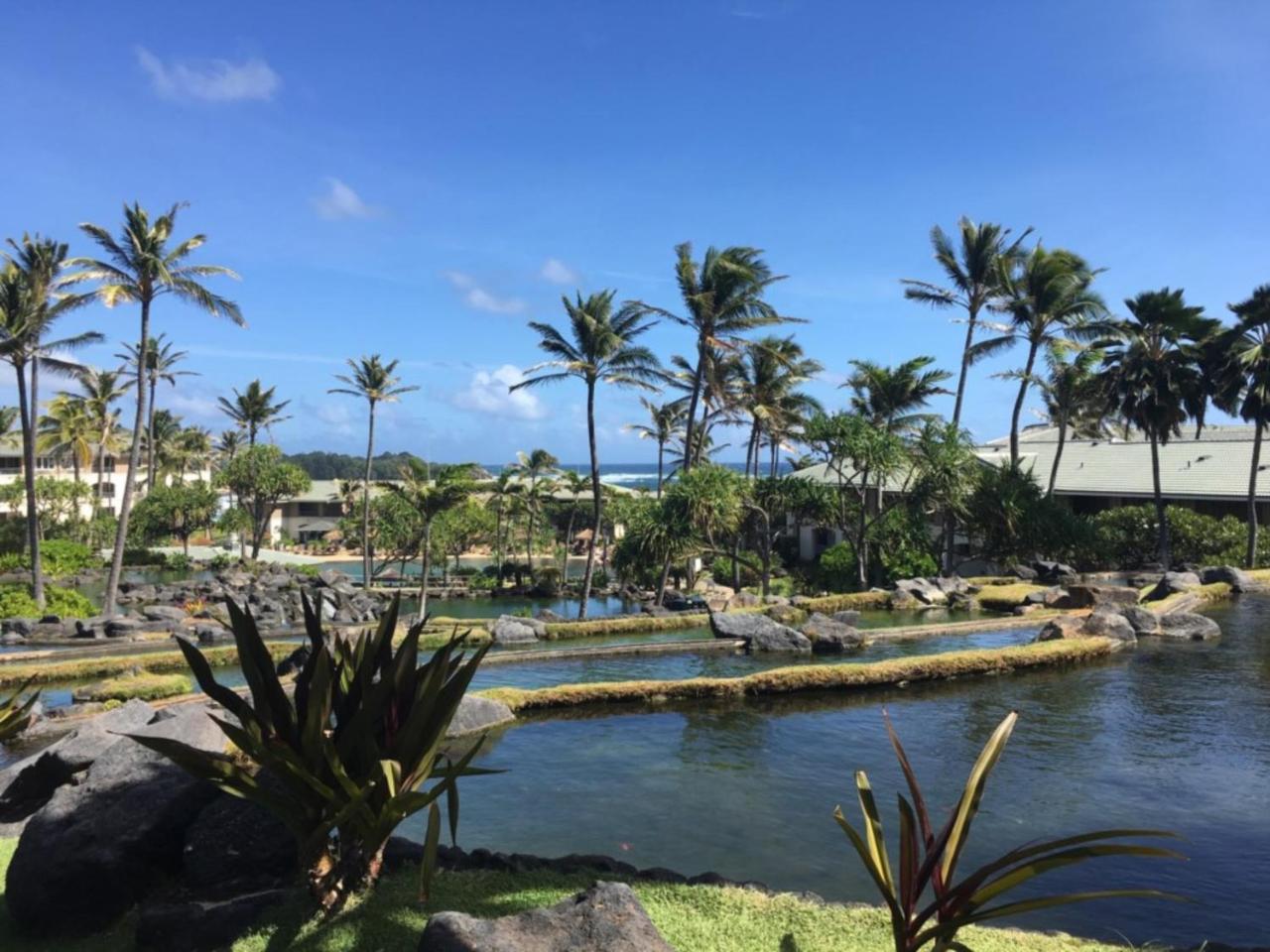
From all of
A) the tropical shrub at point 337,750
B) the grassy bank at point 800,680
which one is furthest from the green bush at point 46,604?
the tropical shrub at point 337,750

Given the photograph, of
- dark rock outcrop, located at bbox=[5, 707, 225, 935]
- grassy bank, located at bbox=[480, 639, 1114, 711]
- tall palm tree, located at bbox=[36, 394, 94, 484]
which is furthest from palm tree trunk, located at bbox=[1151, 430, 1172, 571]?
tall palm tree, located at bbox=[36, 394, 94, 484]

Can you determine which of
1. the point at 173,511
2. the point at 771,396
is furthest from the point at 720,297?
the point at 173,511

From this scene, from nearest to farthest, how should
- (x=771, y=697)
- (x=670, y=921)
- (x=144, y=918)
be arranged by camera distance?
(x=144, y=918)
(x=670, y=921)
(x=771, y=697)

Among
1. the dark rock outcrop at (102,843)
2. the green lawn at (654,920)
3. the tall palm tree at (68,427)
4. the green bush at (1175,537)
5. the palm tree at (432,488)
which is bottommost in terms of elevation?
the green lawn at (654,920)

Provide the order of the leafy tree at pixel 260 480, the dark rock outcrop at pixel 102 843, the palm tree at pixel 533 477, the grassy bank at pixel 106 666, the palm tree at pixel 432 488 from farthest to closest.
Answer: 1. the leafy tree at pixel 260 480
2. the palm tree at pixel 533 477
3. the palm tree at pixel 432 488
4. the grassy bank at pixel 106 666
5. the dark rock outcrop at pixel 102 843

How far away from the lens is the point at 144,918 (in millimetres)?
5559

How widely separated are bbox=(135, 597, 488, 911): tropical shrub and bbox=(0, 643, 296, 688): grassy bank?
1537 cm

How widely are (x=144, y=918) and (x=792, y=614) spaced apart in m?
21.6

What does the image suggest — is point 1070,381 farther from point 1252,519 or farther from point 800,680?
point 800,680

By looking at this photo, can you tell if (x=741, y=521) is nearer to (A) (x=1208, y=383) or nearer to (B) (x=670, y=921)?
(A) (x=1208, y=383)

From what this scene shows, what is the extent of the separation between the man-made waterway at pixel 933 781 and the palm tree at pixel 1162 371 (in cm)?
1990

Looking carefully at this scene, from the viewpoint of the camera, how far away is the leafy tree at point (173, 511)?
184ft

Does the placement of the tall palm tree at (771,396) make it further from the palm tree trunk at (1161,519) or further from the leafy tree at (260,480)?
the leafy tree at (260,480)

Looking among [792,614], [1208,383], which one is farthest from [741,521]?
[1208,383]
